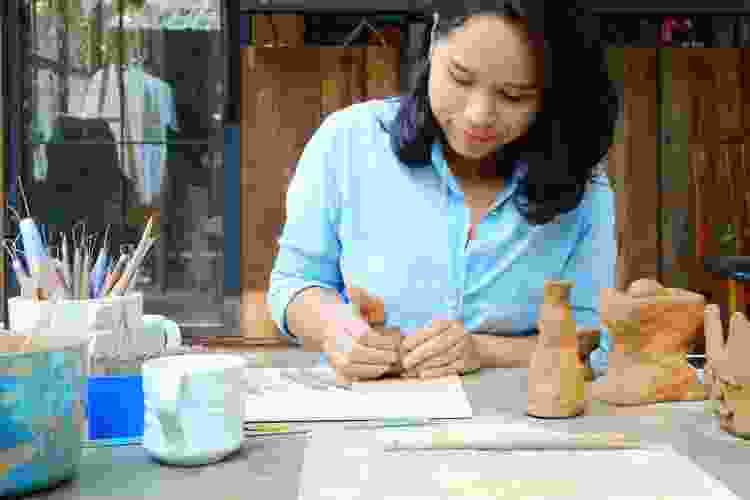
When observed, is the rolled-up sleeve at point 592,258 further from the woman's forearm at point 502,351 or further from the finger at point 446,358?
the finger at point 446,358

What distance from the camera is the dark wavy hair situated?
1507 millimetres

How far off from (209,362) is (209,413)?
0.06 meters

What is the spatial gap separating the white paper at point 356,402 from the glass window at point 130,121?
9.68ft

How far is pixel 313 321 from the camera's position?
1501mm

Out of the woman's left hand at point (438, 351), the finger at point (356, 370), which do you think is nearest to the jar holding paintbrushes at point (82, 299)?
the finger at point (356, 370)

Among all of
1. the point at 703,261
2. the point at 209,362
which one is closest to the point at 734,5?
the point at 703,261

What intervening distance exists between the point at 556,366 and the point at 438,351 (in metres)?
0.28

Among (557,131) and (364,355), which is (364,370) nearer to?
(364,355)

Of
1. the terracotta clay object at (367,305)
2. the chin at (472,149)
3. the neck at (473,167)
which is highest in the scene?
the chin at (472,149)

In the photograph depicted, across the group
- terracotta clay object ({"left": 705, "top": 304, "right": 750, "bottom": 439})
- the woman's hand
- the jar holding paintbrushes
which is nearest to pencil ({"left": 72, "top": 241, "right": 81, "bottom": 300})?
the jar holding paintbrushes

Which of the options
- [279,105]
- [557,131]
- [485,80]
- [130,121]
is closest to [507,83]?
[485,80]

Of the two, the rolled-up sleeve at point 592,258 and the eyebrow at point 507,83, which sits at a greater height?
the eyebrow at point 507,83

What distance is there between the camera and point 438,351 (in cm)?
127

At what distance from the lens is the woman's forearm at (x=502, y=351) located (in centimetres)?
140
